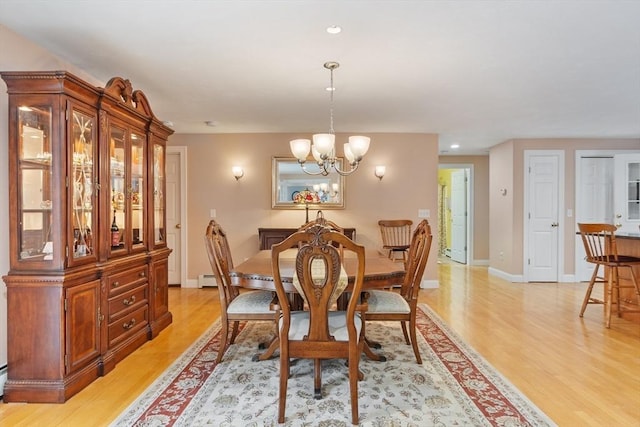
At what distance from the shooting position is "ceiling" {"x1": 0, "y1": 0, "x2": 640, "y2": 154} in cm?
216

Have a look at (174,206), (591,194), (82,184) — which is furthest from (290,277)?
(591,194)

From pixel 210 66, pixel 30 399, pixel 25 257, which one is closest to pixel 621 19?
pixel 210 66

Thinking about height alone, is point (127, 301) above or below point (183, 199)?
below

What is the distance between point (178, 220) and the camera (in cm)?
565

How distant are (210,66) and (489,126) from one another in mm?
3825

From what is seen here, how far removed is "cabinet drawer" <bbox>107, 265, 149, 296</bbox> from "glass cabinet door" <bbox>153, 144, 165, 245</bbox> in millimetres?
395

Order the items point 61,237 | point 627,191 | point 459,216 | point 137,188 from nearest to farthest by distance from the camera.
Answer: point 61,237 < point 137,188 < point 627,191 < point 459,216

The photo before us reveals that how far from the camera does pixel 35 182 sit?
230 cm

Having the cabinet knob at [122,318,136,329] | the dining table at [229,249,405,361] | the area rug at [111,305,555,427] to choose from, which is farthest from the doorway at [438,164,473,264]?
the cabinet knob at [122,318,136,329]

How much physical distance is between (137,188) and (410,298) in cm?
241

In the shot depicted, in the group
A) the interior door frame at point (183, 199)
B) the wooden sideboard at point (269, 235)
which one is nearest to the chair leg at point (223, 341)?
the wooden sideboard at point (269, 235)

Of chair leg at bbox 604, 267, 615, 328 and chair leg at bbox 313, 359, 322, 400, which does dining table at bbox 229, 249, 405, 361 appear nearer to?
chair leg at bbox 313, 359, 322, 400

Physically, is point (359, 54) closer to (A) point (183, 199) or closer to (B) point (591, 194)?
(A) point (183, 199)

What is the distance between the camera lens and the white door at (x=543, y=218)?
19.7 ft
